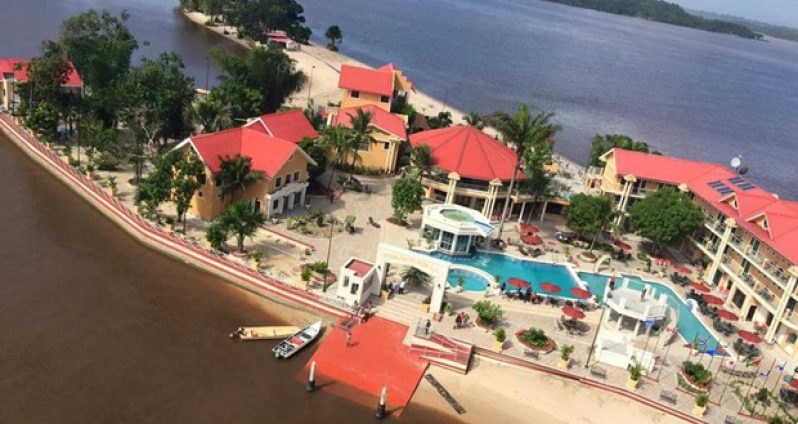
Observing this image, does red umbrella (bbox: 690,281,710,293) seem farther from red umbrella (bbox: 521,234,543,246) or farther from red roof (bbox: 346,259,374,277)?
red roof (bbox: 346,259,374,277)

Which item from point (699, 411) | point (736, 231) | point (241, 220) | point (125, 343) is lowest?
point (125, 343)

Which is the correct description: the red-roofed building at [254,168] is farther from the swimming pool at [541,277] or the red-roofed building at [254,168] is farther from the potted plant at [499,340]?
the potted plant at [499,340]

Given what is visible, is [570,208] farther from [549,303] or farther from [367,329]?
[367,329]

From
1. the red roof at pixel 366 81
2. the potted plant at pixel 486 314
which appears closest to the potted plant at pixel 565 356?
the potted plant at pixel 486 314

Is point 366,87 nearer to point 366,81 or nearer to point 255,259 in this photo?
point 366,81

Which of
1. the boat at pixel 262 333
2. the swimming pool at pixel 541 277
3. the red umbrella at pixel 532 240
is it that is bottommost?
the boat at pixel 262 333

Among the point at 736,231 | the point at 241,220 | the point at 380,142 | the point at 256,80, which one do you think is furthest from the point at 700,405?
the point at 256,80
